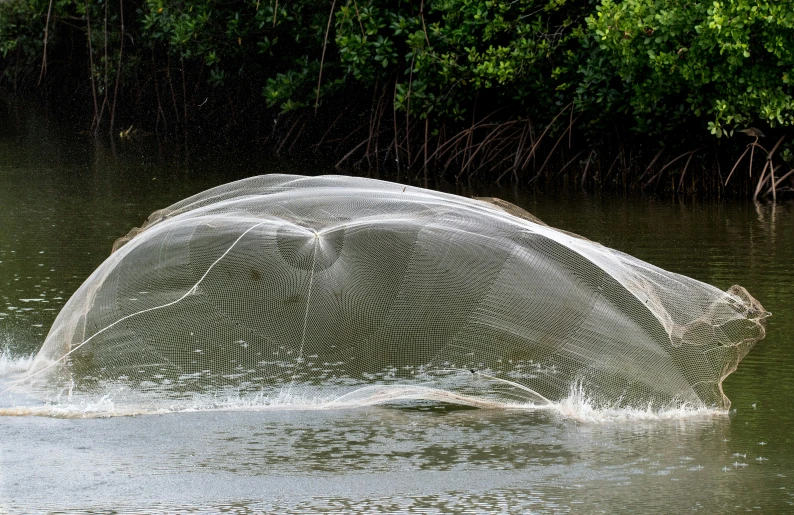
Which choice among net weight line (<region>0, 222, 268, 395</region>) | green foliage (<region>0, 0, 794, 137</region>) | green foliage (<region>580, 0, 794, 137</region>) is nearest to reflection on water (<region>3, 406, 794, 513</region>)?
net weight line (<region>0, 222, 268, 395</region>)

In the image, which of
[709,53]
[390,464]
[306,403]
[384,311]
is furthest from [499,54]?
[390,464]

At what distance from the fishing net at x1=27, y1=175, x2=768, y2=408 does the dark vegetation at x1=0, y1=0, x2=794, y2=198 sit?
7696 millimetres

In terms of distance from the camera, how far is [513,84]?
1891 cm

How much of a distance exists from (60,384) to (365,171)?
523 inches

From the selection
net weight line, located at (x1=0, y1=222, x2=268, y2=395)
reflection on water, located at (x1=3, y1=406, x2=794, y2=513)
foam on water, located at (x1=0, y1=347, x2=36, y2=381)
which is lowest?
foam on water, located at (x1=0, y1=347, x2=36, y2=381)

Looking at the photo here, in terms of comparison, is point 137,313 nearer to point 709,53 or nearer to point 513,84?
point 709,53

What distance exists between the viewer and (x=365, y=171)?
20406 mm

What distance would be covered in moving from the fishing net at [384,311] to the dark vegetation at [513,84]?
25.2ft

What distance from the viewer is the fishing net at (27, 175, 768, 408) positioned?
23.9ft

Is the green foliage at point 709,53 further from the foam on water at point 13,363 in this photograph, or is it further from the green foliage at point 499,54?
the foam on water at point 13,363

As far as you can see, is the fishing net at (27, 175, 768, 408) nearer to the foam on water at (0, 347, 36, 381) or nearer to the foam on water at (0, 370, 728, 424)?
the foam on water at (0, 370, 728, 424)

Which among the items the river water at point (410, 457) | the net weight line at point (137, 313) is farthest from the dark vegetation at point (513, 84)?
the net weight line at point (137, 313)

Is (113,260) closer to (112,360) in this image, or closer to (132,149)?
(112,360)

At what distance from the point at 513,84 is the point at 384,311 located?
1153cm
